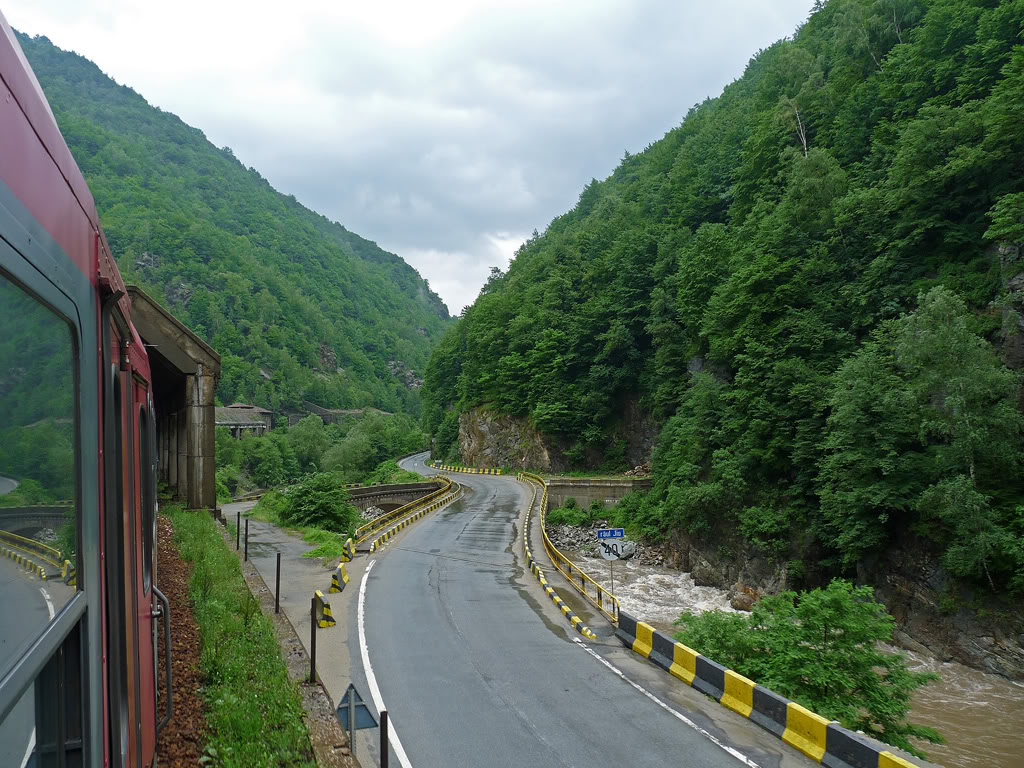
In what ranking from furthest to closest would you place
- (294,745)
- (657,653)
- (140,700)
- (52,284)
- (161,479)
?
(161,479) < (657,653) < (294,745) < (140,700) < (52,284)

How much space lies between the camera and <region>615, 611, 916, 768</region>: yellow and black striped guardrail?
8070 mm

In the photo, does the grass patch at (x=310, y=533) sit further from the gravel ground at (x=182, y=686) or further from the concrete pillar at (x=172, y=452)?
the gravel ground at (x=182, y=686)

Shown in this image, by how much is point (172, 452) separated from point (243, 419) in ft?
247

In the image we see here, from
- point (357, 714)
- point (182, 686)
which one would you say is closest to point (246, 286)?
point (182, 686)

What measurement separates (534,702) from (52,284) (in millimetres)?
10057

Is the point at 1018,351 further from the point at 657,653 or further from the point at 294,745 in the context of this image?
the point at 294,745

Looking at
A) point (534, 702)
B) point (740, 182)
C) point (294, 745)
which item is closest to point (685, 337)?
point (740, 182)

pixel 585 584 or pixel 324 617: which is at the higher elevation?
pixel 324 617

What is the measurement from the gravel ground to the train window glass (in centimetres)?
541

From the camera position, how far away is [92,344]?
10.1 ft

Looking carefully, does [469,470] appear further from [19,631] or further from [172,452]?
[19,631]

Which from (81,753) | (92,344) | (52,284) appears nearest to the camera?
(52,284)

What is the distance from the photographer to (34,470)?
2176 mm

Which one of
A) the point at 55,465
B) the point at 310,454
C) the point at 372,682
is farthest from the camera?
the point at 310,454
